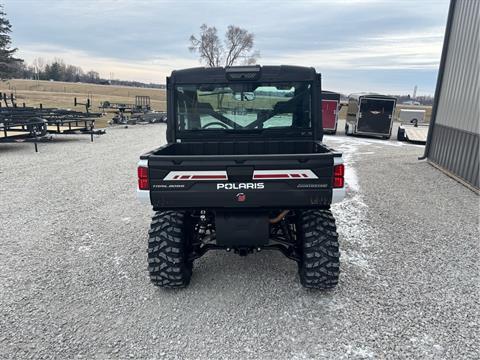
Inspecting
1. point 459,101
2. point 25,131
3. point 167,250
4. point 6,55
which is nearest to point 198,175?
point 167,250

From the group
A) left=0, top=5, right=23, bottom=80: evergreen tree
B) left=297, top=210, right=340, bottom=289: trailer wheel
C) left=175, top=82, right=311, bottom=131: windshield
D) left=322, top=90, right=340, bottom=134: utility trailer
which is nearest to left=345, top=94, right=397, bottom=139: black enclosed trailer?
left=322, top=90, right=340, bottom=134: utility trailer

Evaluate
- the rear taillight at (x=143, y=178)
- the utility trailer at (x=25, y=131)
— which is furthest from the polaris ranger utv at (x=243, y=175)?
the utility trailer at (x=25, y=131)

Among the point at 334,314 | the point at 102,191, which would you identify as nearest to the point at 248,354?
the point at 334,314

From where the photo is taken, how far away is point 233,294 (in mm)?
3527

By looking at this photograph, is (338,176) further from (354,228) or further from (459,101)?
(459,101)

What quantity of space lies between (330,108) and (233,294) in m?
17.6

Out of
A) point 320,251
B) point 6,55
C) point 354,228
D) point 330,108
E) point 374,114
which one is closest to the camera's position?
point 320,251

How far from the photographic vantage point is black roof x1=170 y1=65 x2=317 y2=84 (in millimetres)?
4070

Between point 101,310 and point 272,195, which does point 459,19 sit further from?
point 101,310

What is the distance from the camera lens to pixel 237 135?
14.2 ft

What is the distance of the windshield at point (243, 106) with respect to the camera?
417 centimetres

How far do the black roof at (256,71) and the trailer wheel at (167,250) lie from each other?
1.71m

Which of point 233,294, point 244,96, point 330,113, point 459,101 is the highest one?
point 459,101

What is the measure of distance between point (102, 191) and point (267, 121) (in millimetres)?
4506
